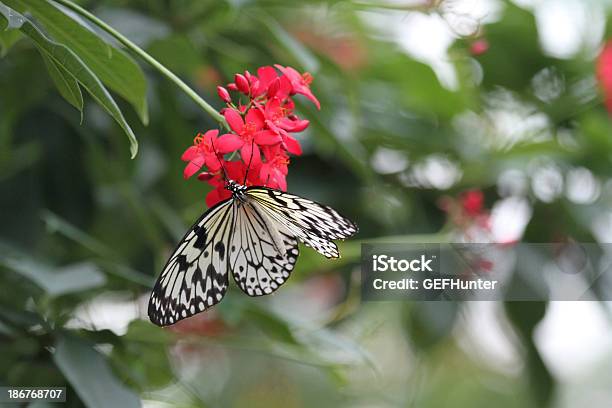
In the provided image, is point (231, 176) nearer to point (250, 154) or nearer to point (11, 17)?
point (250, 154)

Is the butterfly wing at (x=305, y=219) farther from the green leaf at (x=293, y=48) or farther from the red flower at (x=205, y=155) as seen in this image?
the green leaf at (x=293, y=48)

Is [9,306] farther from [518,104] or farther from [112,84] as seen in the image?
[518,104]

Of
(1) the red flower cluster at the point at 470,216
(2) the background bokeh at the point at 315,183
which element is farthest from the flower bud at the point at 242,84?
(1) the red flower cluster at the point at 470,216

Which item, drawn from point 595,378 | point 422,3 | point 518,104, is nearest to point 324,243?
→ point 422,3

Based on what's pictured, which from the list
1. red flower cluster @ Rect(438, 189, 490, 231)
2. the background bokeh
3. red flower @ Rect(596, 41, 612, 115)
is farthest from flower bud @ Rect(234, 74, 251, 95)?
red flower @ Rect(596, 41, 612, 115)

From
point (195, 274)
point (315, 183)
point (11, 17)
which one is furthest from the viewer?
point (315, 183)

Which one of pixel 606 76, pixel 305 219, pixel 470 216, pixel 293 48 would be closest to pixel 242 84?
pixel 305 219

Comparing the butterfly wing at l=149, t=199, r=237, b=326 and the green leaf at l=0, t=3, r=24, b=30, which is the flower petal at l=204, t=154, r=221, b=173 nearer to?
the butterfly wing at l=149, t=199, r=237, b=326
